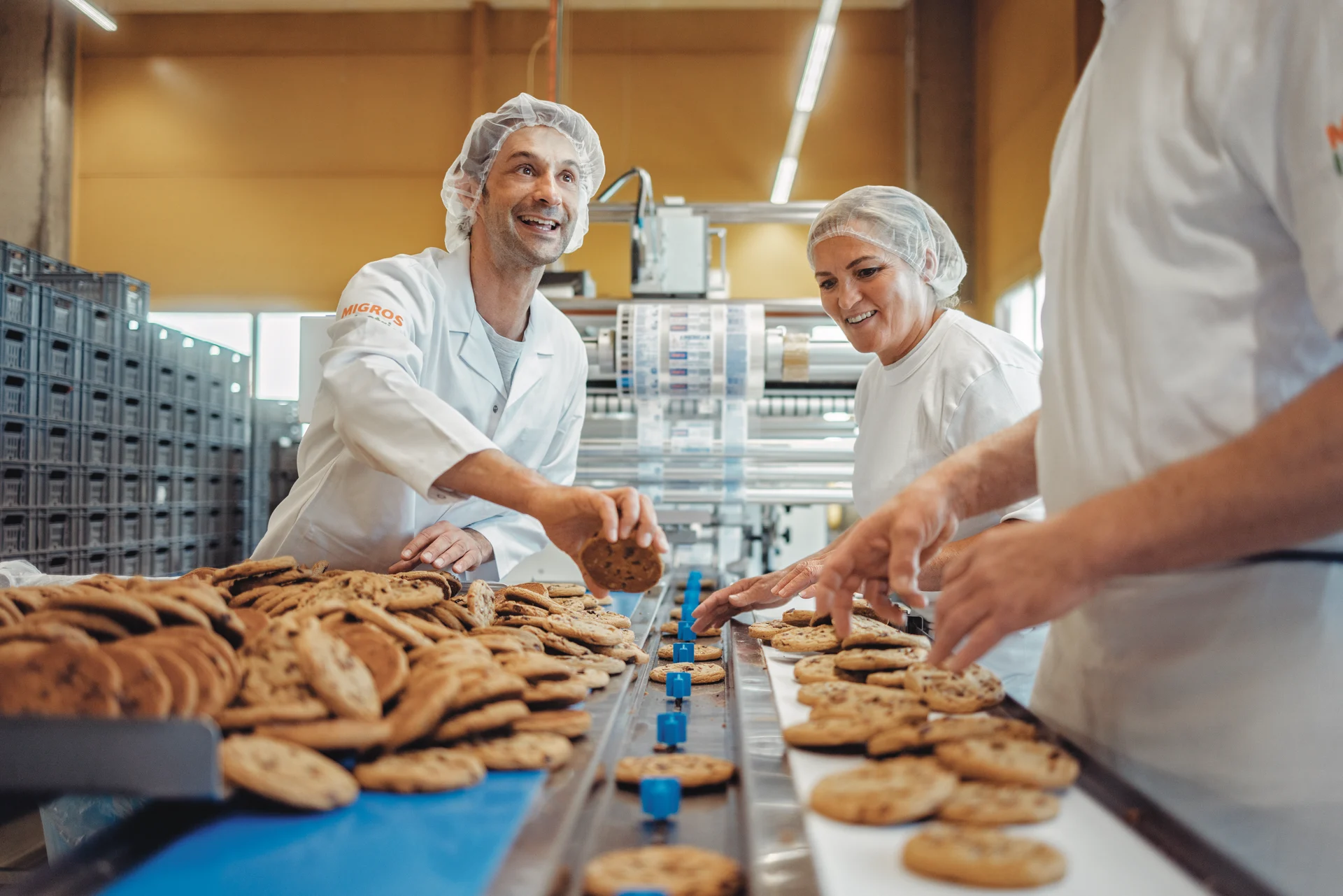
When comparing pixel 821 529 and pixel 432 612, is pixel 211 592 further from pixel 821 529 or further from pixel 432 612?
pixel 821 529

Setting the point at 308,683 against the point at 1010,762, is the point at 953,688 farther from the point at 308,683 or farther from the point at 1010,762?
the point at 308,683

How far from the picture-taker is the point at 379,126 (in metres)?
8.34

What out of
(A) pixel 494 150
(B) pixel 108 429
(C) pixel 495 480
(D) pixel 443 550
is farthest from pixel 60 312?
(C) pixel 495 480

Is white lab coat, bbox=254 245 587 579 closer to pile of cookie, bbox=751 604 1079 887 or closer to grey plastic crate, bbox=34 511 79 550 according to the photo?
pile of cookie, bbox=751 604 1079 887

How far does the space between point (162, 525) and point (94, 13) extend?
4.03 meters

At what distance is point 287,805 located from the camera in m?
0.75

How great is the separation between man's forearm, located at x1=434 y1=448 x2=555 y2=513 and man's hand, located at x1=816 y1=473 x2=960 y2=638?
0.47 meters

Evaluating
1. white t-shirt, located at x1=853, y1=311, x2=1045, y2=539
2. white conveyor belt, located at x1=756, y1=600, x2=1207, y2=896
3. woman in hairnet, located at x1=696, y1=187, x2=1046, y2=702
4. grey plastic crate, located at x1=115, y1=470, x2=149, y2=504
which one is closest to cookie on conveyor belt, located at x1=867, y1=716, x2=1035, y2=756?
white conveyor belt, located at x1=756, y1=600, x2=1207, y2=896

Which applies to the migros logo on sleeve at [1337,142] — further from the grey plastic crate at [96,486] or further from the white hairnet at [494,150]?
the grey plastic crate at [96,486]

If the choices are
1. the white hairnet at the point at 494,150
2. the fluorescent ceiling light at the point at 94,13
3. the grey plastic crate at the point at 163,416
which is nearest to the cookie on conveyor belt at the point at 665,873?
the white hairnet at the point at 494,150

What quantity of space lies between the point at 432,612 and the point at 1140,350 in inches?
37.5

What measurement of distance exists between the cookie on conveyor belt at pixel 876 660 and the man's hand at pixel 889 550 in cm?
4

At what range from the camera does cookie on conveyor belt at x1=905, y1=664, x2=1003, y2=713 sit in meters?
1.06

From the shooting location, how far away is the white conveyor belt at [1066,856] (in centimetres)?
64
